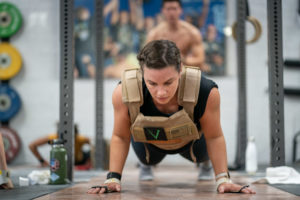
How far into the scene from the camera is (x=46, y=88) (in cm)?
718

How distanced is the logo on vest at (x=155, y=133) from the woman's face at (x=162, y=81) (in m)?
0.30

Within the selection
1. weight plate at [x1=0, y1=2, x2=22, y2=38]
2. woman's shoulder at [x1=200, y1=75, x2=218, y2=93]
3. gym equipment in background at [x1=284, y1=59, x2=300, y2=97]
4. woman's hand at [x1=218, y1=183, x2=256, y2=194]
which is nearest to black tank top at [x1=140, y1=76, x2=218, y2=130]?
woman's shoulder at [x1=200, y1=75, x2=218, y2=93]

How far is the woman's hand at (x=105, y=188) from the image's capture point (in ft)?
7.43

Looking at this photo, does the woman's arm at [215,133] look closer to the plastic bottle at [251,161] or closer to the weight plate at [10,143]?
the plastic bottle at [251,161]

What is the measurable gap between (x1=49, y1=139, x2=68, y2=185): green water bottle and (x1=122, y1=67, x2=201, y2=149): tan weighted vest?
66 centimetres

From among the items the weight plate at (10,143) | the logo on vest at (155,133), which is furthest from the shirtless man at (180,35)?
the weight plate at (10,143)

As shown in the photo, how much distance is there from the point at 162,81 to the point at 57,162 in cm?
113

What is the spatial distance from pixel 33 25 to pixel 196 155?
5.17 meters

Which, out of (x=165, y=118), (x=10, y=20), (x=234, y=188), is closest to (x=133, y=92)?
(x=165, y=118)

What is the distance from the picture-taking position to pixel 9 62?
7.15m

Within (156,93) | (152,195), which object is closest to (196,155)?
(152,195)

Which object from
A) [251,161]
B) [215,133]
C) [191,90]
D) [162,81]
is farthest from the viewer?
[251,161]

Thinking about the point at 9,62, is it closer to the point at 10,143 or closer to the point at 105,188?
the point at 10,143

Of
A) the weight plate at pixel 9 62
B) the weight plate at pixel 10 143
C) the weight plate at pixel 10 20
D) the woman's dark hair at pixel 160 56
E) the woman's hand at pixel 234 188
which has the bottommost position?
the weight plate at pixel 10 143
